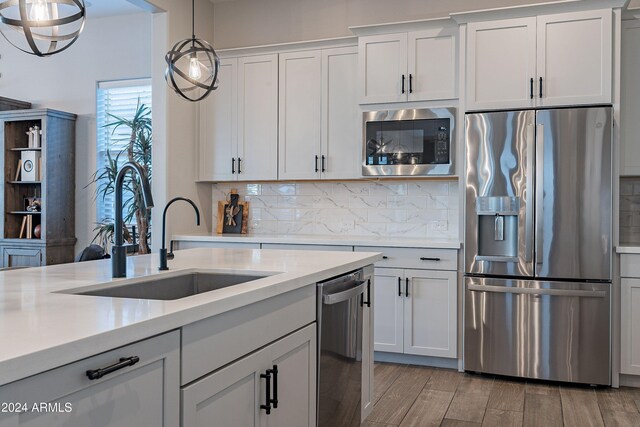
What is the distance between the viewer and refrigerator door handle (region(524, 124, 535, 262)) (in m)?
3.64

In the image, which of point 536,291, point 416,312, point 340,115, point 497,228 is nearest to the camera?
point 536,291

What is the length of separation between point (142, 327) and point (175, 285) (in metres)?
1.01

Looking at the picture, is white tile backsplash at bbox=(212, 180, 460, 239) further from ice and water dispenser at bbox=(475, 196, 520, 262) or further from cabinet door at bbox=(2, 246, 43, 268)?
cabinet door at bbox=(2, 246, 43, 268)

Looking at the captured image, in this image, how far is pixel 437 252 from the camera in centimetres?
390

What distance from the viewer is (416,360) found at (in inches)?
160

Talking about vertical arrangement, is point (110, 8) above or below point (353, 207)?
above

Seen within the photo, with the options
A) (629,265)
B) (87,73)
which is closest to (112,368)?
(629,265)

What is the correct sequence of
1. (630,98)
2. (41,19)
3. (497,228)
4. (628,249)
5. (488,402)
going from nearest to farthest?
(41,19) < (488,402) < (628,249) < (497,228) < (630,98)

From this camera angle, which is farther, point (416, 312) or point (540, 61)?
point (416, 312)

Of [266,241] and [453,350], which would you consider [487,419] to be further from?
[266,241]

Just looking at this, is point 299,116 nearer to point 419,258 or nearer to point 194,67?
point 419,258

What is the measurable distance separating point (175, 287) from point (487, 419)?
190cm

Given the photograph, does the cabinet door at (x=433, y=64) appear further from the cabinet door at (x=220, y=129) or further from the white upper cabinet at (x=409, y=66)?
the cabinet door at (x=220, y=129)

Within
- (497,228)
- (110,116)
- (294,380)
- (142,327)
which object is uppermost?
(110,116)
